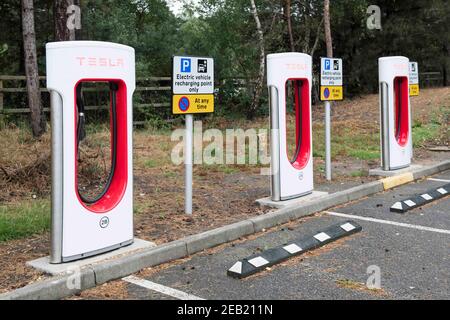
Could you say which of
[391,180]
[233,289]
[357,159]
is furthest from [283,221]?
[357,159]

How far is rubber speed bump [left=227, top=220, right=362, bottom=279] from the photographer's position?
4539 mm

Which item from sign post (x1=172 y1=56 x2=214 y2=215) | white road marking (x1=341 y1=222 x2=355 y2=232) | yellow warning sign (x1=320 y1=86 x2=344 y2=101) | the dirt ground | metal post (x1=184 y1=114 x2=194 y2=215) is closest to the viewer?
the dirt ground

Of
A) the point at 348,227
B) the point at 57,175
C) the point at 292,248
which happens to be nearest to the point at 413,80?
the point at 348,227

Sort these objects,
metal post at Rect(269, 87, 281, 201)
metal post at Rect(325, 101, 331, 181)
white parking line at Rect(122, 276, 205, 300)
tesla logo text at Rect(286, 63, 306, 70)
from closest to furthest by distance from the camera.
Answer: white parking line at Rect(122, 276, 205, 300), metal post at Rect(269, 87, 281, 201), tesla logo text at Rect(286, 63, 306, 70), metal post at Rect(325, 101, 331, 181)

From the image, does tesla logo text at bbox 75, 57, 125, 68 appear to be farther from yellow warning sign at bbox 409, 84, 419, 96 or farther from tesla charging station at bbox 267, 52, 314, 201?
yellow warning sign at bbox 409, 84, 419, 96

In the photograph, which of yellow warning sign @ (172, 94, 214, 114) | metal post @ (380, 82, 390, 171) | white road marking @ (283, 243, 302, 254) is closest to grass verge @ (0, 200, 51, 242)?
yellow warning sign @ (172, 94, 214, 114)

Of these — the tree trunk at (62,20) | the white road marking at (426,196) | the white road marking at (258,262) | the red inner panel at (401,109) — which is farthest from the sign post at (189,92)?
the tree trunk at (62,20)

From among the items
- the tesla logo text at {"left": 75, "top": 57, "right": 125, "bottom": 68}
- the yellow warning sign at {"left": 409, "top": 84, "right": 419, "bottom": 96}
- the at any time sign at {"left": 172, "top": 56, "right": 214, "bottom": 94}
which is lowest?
the tesla logo text at {"left": 75, "top": 57, "right": 125, "bottom": 68}

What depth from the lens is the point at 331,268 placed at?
470 cm

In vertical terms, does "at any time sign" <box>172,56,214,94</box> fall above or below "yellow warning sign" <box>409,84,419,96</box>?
below

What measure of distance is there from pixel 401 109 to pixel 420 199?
2.77 metres

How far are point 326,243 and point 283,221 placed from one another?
3.06 ft

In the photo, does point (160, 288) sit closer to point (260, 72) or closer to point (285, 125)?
point (285, 125)

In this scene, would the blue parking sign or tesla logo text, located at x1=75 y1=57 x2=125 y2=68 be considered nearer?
tesla logo text, located at x1=75 y1=57 x2=125 y2=68
